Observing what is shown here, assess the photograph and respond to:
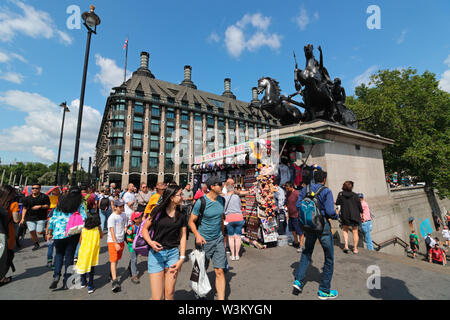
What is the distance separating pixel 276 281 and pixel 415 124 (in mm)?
22420

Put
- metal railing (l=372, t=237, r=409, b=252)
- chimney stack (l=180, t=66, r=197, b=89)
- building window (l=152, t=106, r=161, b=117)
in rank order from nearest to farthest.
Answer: metal railing (l=372, t=237, r=409, b=252)
building window (l=152, t=106, r=161, b=117)
chimney stack (l=180, t=66, r=197, b=89)

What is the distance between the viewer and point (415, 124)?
17.8 m

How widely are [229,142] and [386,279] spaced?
4981 cm

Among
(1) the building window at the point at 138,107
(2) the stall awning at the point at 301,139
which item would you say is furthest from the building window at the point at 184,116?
(2) the stall awning at the point at 301,139

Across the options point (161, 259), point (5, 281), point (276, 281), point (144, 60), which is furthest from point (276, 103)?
point (144, 60)

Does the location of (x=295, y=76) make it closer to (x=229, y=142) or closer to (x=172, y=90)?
(x=229, y=142)

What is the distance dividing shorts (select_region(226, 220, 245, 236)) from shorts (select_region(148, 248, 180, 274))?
2447 millimetres

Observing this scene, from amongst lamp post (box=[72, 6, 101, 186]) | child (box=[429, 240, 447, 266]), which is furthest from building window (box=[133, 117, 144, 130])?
child (box=[429, 240, 447, 266])

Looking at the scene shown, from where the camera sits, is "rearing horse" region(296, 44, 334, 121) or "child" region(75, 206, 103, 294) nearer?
"child" region(75, 206, 103, 294)

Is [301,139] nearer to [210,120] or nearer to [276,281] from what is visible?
[276,281]

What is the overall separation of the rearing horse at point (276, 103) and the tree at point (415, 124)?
12.8 m

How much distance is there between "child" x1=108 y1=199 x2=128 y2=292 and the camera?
3.72m

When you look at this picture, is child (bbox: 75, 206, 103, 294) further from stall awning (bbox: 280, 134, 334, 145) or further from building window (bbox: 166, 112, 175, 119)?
building window (bbox: 166, 112, 175, 119)
